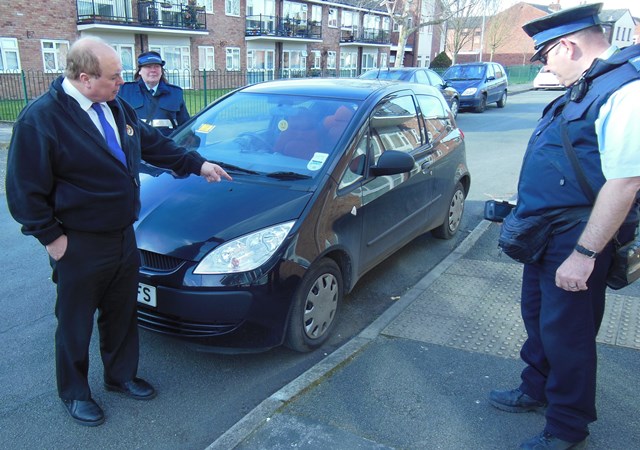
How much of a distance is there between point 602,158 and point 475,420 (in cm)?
152

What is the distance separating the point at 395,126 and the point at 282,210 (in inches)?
65.1

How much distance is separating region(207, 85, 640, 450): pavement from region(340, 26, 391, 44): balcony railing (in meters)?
42.2

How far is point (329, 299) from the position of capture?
12.0 feet

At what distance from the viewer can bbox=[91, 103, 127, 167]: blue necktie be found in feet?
8.63

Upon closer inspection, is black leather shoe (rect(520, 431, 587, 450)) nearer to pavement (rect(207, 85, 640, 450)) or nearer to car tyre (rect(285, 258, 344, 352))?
pavement (rect(207, 85, 640, 450))

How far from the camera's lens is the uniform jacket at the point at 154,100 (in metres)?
5.12

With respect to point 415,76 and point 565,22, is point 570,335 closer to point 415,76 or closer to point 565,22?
point 565,22

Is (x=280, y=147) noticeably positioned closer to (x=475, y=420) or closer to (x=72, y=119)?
(x=72, y=119)

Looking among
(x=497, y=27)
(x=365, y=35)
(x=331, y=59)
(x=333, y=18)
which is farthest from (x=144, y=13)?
(x=497, y=27)

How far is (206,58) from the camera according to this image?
104ft

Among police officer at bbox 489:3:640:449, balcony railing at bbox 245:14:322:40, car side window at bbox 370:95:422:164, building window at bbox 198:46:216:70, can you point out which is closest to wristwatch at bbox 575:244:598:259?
police officer at bbox 489:3:640:449

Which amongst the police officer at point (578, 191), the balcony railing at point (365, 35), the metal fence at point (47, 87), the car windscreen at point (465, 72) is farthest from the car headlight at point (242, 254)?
the balcony railing at point (365, 35)

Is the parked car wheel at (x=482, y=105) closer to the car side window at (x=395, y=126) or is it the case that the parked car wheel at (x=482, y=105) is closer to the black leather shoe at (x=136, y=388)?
the car side window at (x=395, y=126)

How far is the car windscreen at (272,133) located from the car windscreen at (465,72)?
17.7 meters
